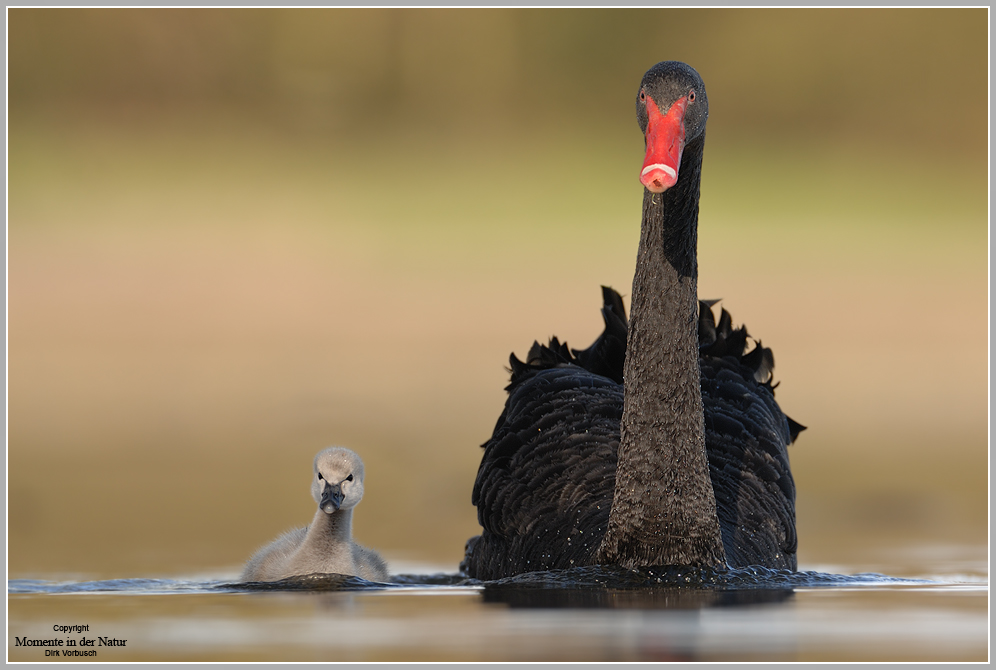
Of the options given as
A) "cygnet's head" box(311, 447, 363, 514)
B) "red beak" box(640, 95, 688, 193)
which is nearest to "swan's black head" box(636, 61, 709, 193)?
"red beak" box(640, 95, 688, 193)

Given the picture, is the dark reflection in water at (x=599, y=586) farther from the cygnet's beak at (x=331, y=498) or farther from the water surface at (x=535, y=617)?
the cygnet's beak at (x=331, y=498)

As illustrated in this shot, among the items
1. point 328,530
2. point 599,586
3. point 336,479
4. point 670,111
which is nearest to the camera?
point 670,111

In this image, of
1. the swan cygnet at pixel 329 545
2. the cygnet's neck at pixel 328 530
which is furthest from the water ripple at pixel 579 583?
the cygnet's neck at pixel 328 530

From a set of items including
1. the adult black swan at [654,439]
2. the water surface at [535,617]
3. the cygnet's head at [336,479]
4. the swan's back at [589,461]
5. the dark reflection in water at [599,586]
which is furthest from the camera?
the cygnet's head at [336,479]

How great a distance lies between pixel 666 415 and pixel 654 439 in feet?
0.37

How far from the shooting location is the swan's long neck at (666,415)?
6.08 m

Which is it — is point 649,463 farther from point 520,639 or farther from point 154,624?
point 154,624

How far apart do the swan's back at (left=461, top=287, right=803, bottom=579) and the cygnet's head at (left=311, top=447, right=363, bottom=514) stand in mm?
673

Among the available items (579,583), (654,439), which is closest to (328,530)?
(579,583)

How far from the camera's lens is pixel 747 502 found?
6.82 m

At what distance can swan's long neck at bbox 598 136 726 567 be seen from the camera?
608 cm

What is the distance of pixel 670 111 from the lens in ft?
18.6

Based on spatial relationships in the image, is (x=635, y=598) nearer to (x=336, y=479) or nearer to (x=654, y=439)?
(x=654, y=439)

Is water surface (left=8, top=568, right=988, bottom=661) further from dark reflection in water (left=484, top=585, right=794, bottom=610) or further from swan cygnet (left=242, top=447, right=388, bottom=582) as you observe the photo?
swan cygnet (left=242, top=447, right=388, bottom=582)
